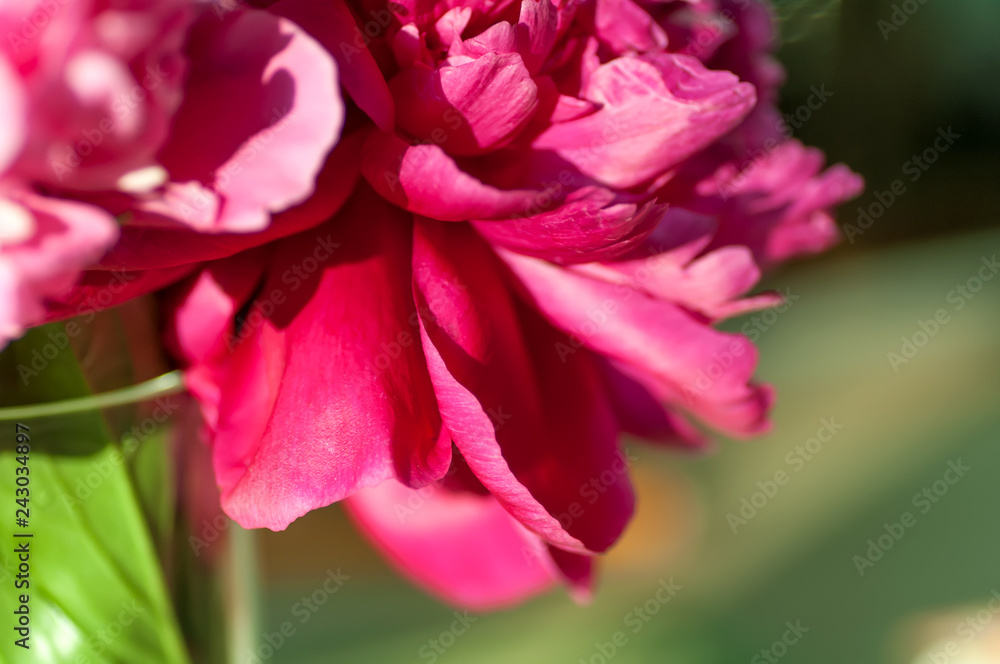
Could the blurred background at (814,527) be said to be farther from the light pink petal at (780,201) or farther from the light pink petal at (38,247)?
the light pink petal at (38,247)

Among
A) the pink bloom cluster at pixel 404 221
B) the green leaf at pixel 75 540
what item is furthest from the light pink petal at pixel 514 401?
the green leaf at pixel 75 540

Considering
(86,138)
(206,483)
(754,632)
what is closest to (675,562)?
(754,632)

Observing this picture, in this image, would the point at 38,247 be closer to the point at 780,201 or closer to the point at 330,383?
the point at 330,383

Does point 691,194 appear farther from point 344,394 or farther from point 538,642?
point 538,642

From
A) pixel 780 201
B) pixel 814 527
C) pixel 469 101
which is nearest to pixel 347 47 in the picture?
pixel 469 101

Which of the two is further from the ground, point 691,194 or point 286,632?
point 691,194
